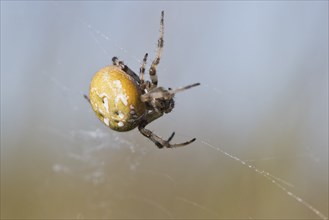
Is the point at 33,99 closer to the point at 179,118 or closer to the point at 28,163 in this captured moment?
the point at 28,163

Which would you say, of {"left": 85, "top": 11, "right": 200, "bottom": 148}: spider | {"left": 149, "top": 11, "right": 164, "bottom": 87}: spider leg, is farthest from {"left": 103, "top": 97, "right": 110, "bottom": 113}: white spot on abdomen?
{"left": 149, "top": 11, "right": 164, "bottom": 87}: spider leg

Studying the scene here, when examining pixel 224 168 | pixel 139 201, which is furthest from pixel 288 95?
pixel 139 201

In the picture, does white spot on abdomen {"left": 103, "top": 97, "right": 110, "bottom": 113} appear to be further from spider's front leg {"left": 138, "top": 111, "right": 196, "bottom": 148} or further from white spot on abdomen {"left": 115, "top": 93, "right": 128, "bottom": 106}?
spider's front leg {"left": 138, "top": 111, "right": 196, "bottom": 148}

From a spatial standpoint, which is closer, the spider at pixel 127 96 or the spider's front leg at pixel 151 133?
the spider at pixel 127 96

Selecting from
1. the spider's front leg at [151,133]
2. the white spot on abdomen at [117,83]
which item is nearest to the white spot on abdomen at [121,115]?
the white spot on abdomen at [117,83]

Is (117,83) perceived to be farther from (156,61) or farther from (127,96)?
(156,61)

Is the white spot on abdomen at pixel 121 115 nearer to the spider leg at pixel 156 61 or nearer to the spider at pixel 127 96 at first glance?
the spider at pixel 127 96

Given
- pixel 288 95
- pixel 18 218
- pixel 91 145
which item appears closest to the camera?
pixel 288 95

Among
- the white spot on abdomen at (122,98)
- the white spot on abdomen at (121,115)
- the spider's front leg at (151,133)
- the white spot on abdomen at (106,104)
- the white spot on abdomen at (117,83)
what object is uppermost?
the white spot on abdomen at (117,83)
